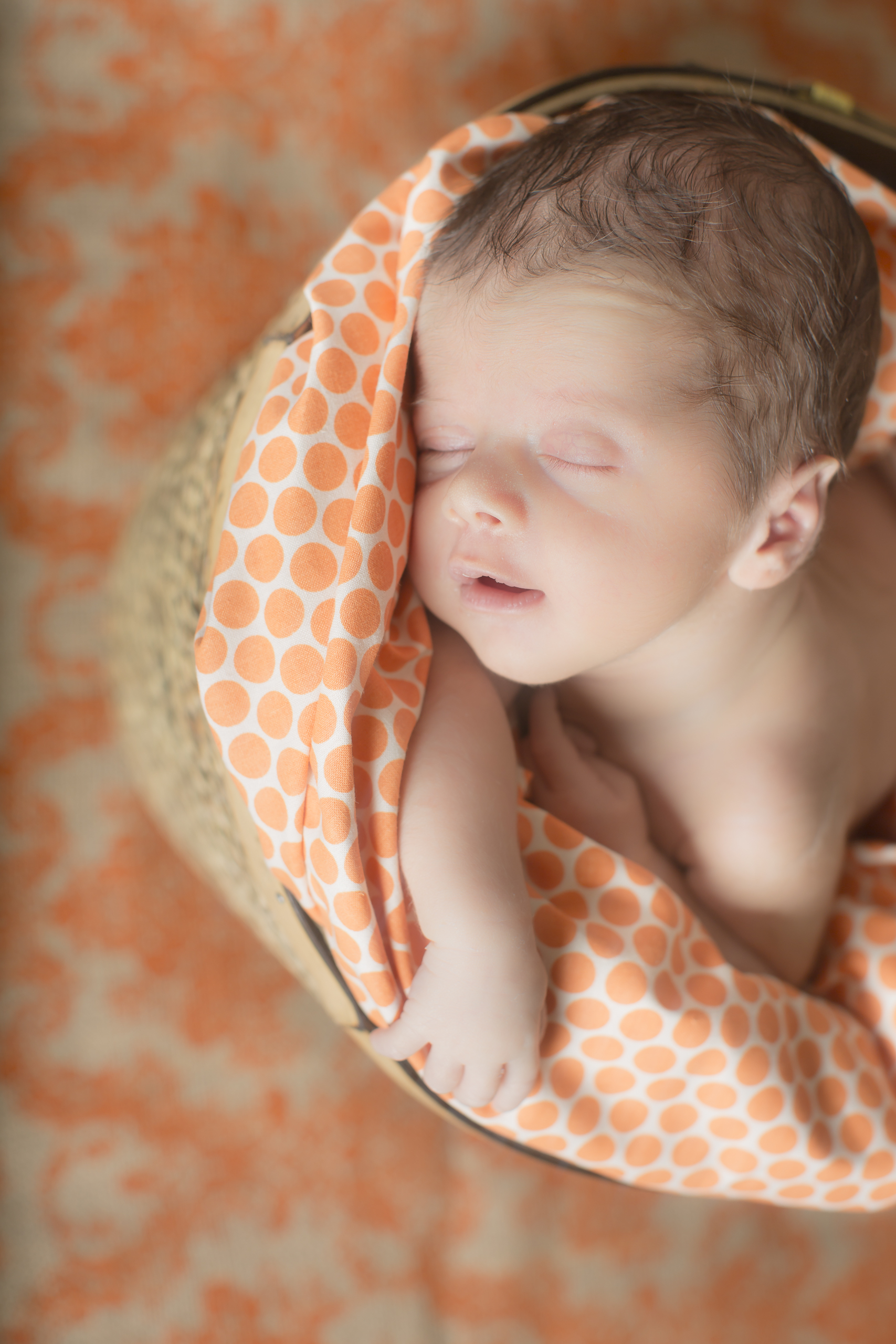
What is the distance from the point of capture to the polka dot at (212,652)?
0.78 m

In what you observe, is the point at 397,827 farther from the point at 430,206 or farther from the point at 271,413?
the point at 430,206

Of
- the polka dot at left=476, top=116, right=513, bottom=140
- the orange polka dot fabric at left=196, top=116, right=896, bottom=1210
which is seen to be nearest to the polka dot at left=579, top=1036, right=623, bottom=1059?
the orange polka dot fabric at left=196, top=116, right=896, bottom=1210

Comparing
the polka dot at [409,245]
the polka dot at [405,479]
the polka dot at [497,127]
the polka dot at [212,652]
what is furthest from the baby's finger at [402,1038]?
the polka dot at [497,127]

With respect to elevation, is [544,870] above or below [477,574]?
below

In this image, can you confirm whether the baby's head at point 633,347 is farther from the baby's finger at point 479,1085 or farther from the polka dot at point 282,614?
the baby's finger at point 479,1085

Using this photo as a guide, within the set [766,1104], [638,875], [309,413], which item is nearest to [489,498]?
[309,413]

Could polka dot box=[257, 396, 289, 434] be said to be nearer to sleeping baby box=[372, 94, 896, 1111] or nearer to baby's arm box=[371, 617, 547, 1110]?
sleeping baby box=[372, 94, 896, 1111]

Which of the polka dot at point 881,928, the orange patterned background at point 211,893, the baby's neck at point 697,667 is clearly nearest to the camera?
the baby's neck at point 697,667

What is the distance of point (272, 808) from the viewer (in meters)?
0.79

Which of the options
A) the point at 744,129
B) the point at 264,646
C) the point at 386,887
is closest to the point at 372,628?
the point at 264,646

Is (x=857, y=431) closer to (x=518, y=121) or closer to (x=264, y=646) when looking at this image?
(x=518, y=121)

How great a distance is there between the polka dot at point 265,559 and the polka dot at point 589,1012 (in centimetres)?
44

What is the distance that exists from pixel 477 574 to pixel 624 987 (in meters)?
0.38

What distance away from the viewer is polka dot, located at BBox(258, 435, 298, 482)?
80 cm
